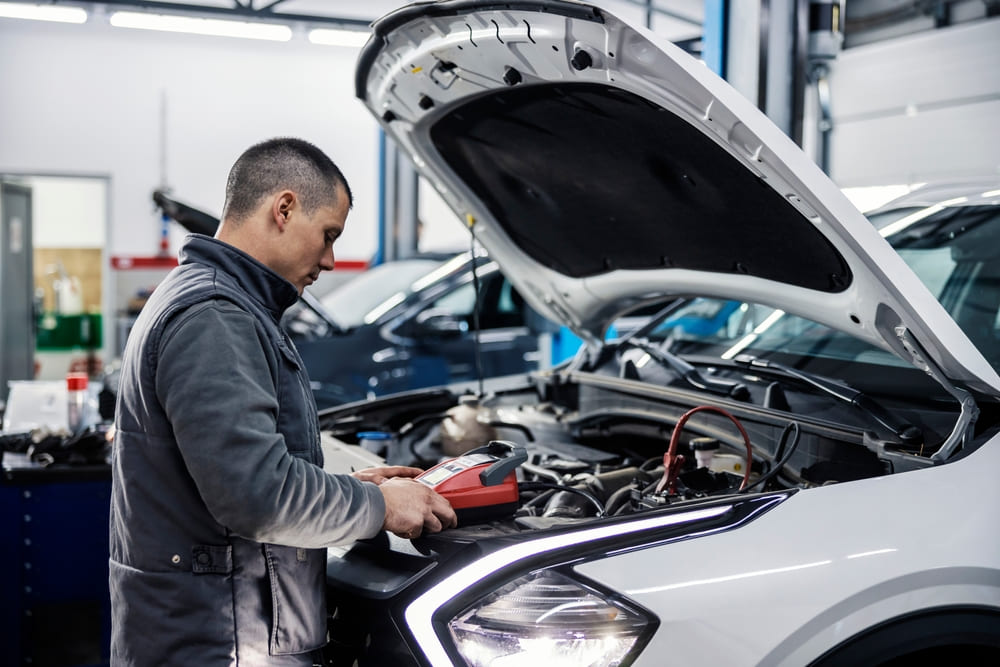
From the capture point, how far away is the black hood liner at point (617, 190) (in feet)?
6.14

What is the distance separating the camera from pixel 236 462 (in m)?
1.27

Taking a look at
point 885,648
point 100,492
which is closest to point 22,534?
point 100,492

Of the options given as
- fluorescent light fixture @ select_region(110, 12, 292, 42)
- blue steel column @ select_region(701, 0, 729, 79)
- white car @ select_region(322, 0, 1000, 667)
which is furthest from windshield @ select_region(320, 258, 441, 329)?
fluorescent light fixture @ select_region(110, 12, 292, 42)

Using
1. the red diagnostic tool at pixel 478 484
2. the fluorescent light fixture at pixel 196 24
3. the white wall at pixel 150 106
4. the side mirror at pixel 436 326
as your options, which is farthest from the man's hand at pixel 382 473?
the white wall at pixel 150 106

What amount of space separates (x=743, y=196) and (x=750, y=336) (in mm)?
719

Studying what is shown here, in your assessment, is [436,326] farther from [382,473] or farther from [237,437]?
[237,437]

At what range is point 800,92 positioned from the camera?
411 cm

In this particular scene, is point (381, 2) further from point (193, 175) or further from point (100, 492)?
point (100, 492)

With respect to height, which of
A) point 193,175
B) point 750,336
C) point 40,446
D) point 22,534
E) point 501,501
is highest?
point 193,175

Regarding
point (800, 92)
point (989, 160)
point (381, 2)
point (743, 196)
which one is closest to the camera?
point (743, 196)

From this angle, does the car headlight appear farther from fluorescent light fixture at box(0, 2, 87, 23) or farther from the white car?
fluorescent light fixture at box(0, 2, 87, 23)

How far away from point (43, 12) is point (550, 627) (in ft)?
29.3

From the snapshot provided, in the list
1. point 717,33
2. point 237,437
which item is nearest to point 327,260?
point 237,437

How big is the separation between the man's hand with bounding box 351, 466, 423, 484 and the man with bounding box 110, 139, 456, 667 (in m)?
0.21
